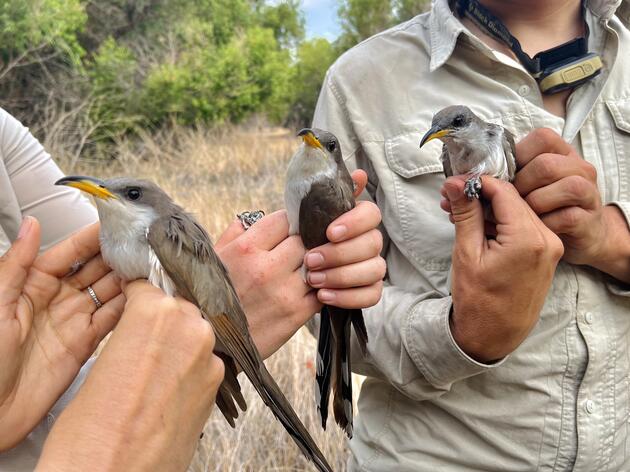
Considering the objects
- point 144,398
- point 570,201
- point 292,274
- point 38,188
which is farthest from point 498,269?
point 38,188

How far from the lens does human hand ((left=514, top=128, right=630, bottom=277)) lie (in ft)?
5.56

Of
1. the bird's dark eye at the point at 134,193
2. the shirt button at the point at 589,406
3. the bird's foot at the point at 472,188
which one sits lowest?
the shirt button at the point at 589,406

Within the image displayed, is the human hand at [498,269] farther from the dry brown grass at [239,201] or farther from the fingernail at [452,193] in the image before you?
the dry brown grass at [239,201]

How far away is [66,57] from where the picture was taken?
42.9 ft

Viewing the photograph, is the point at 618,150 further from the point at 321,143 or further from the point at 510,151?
the point at 321,143

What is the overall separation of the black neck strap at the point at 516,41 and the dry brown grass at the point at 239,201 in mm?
2468

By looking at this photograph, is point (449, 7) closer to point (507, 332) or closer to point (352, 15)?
point (507, 332)

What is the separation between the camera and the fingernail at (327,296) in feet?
5.63

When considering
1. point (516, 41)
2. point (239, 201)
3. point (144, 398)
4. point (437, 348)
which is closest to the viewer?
point (144, 398)

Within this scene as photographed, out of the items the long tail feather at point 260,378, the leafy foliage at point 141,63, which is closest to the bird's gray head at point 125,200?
the long tail feather at point 260,378

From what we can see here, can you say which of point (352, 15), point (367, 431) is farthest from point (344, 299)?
point (352, 15)

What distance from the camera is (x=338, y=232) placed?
170 cm

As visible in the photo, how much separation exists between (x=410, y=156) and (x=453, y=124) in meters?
0.20

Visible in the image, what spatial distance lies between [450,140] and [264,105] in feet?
53.0
